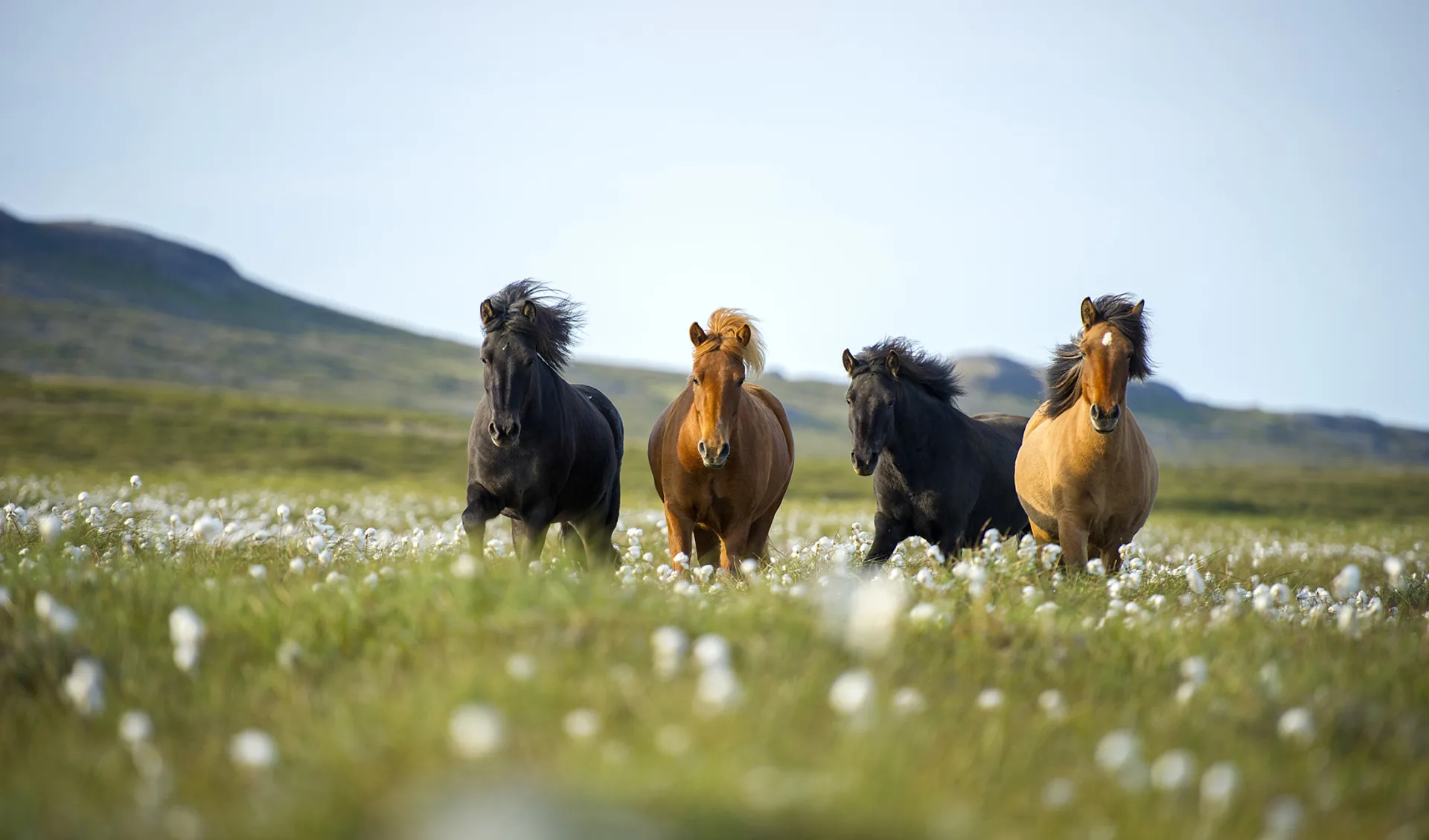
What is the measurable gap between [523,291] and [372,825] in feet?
25.1

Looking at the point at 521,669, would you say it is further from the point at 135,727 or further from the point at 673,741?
the point at 135,727

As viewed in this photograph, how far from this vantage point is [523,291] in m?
10.1

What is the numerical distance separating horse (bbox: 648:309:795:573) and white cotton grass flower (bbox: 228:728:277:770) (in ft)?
18.9

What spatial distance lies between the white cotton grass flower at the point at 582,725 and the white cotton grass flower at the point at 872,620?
1218mm

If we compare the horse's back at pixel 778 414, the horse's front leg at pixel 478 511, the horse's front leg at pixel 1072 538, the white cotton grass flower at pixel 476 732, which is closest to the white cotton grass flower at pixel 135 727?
the white cotton grass flower at pixel 476 732

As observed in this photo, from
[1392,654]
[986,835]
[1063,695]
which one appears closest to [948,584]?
[1063,695]

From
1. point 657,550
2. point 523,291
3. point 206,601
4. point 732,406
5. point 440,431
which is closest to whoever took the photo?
point 206,601

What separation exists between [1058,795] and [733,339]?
6.89 m

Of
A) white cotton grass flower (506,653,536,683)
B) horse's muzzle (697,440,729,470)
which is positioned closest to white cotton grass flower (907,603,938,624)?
white cotton grass flower (506,653,536,683)

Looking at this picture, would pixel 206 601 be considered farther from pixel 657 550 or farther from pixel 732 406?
pixel 657 550

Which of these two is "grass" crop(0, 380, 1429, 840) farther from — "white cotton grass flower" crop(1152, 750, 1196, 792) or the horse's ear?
the horse's ear

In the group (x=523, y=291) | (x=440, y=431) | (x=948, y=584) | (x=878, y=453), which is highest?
(x=523, y=291)

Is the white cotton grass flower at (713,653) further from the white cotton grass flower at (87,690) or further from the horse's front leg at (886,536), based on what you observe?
the horse's front leg at (886,536)

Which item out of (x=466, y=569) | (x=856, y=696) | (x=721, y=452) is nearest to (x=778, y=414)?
(x=721, y=452)
